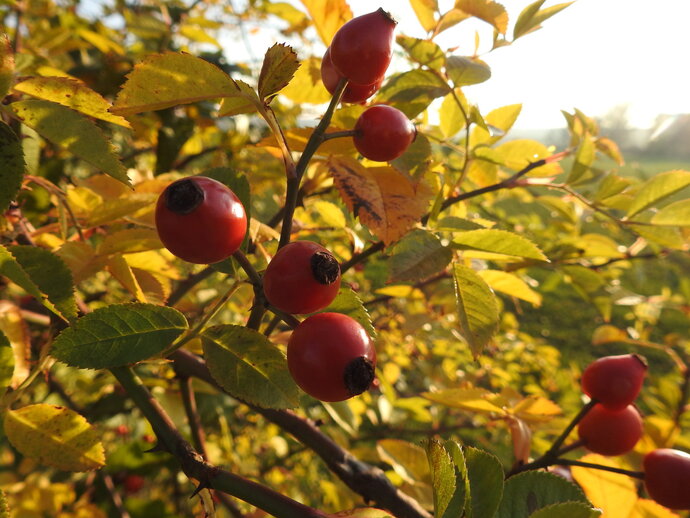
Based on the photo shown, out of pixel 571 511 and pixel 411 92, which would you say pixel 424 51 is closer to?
pixel 411 92

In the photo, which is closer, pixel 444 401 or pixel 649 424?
pixel 444 401

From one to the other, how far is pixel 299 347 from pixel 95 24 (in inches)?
123

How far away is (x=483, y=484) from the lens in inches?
28.0

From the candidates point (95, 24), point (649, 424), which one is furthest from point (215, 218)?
point (95, 24)

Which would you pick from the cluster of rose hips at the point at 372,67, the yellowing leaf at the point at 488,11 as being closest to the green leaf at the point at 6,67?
the cluster of rose hips at the point at 372,67

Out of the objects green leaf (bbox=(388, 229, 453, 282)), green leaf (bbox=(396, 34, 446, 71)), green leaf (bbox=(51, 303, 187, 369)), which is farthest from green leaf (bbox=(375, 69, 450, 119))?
green leaf (bbox=(51, 303, 187, 369))

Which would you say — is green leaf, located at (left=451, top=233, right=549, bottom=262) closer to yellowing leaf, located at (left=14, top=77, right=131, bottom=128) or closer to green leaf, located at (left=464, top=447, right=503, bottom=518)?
green leaf, located at (left=464, top=447, right=503, bottom=518)

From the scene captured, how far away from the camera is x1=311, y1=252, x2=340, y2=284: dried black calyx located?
67 cm

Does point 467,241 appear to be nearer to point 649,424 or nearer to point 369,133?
point 369,133

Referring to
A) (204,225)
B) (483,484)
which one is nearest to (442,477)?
(483,484)

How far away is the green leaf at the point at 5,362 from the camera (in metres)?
0.76

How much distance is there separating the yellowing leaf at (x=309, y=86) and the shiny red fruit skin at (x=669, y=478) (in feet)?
3.59

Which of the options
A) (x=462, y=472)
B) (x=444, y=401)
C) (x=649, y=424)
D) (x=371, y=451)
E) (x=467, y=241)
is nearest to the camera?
(x=462, y=472)

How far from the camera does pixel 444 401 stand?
117 centimetres
